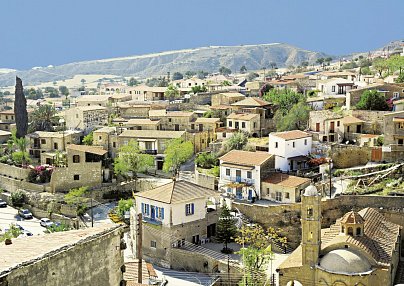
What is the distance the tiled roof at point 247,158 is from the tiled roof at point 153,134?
377 inches

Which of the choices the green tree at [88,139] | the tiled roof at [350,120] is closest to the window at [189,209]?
the tiled roof at [350,120]

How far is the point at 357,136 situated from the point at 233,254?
16123 mm

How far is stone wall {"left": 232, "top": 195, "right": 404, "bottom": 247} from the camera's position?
2927cm

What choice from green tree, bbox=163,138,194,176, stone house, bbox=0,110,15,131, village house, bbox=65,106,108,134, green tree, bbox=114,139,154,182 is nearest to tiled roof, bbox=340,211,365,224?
green tree, bbox=163,138,194,176

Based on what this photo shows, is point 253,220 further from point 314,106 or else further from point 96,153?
point 314,106

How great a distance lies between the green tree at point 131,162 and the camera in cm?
4266

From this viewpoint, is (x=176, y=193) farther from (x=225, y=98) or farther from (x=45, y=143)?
(x=225, y=98)

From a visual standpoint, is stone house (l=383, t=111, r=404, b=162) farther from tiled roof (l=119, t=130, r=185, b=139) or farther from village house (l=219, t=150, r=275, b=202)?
tiled roof (l=119, t=130, r=185, b=139)

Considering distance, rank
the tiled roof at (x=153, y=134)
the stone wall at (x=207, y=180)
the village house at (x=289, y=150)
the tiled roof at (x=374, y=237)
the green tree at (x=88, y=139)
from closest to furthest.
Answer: the tiled roof at (x=374, y=237) < the village house at (x=289, y=150) < the stone wall at (x=207, y=180) < the tiled roof at (x=153, y=134) < the green tree at (x=88, y=139)

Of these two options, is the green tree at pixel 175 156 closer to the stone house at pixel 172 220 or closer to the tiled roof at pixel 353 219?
the stone house at pixel 172 220

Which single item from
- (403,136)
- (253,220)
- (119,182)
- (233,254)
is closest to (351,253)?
(233,254)

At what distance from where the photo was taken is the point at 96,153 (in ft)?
143

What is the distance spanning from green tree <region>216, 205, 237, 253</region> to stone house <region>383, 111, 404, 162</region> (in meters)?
11.7

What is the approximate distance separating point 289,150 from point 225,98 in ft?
73.7
